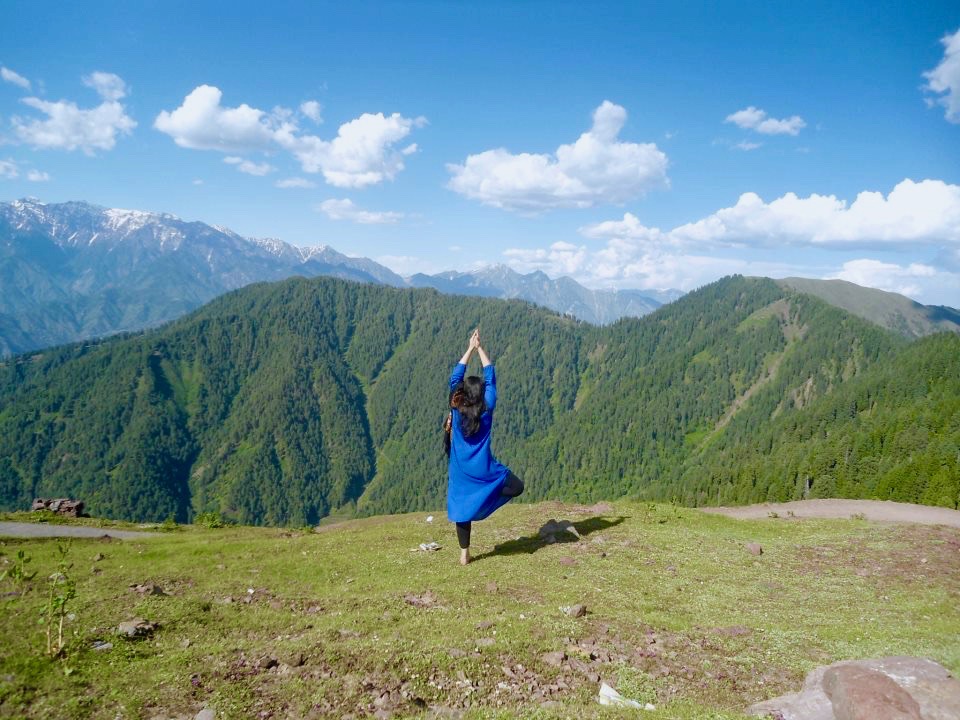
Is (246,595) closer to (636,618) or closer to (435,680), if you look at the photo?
Result: (435,680)

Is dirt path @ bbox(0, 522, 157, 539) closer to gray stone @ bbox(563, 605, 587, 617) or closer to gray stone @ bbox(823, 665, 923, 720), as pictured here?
gray stone @ bbox(563, 605, 587, 617)

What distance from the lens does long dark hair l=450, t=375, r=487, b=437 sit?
41.2ft

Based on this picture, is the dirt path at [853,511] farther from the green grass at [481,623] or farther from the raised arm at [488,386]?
the raised arm at [488,386]

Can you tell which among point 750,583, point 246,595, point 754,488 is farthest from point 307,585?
point 754,488

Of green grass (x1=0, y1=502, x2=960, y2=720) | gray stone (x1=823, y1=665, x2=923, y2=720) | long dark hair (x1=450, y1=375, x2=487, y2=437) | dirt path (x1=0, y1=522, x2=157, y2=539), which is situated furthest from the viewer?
dirt path (x1=0, y1=522, x2=157, y2=539)

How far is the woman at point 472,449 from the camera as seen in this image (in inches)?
498

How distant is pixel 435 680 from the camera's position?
287 inches

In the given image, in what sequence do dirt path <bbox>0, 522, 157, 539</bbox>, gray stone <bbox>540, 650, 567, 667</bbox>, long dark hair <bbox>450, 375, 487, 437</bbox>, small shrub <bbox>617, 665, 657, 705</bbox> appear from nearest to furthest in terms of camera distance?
small shrub <bbox>617, 665, 657, 705</bbox> → gray stone <bbox>540, 650, 567, 667</bbox> → long dark hair <bbox>450, 375, 487, 437</bbox> → dirt path <bbox>0, 522, 157, 539</bbox>

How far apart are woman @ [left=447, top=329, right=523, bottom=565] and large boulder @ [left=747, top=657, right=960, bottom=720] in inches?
279

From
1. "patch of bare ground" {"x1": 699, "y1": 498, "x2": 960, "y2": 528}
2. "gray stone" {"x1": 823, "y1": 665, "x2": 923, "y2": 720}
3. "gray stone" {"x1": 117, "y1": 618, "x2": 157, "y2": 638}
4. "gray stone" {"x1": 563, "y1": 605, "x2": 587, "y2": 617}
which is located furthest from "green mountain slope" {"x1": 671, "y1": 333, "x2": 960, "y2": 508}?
"gray stone" {"x1": 117, "y1": 618, "x2": 157, "y2": 638}

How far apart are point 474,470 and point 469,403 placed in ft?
5.53

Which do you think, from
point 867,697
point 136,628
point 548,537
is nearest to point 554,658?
point 867,697

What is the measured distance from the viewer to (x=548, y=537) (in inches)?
646

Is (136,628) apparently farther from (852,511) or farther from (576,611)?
(852,511)
